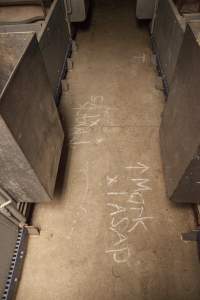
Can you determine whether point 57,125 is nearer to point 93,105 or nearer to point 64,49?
point 93,105

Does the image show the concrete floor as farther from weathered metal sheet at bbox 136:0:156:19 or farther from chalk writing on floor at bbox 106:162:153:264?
weathered metal sheet at bbox 136:0:156:19

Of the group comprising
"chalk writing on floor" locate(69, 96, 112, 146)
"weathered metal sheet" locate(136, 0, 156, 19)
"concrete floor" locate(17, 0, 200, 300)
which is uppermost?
"weathered metal sheet" locate(136, 0, 156, 19)

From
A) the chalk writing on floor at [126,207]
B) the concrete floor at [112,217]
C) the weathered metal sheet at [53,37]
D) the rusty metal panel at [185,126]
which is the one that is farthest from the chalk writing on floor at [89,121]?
the rusty metal panel at [185,126]

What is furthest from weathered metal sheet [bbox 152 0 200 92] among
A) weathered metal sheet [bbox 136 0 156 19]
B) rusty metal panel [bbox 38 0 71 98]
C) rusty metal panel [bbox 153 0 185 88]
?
rusty metal panel [bbox 38 0 71 98]

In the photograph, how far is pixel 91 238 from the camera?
125 centimetres

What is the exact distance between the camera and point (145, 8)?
2.43m

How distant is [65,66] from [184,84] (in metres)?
1.62

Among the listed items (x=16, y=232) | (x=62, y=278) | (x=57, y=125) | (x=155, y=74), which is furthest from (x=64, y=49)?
(x=62, y=278)

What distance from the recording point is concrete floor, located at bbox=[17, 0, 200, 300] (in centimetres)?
110

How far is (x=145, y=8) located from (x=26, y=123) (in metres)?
2.34

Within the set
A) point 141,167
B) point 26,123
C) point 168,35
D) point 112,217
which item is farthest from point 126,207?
point 168,35

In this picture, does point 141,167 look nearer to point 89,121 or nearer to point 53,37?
point 89,121

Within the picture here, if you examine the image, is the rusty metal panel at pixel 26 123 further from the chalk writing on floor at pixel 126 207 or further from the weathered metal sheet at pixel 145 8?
the weathered metal sheet at pixel 145 8

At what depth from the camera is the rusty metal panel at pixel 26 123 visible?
756 mm
